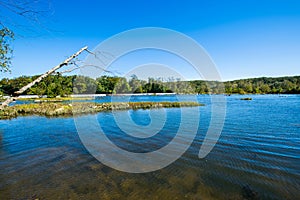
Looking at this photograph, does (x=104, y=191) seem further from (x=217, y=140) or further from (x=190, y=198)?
(x=217, y=140)

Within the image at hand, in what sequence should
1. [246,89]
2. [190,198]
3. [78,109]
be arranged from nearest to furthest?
1. [190,198]
2. [78,109]
3. [246,89]

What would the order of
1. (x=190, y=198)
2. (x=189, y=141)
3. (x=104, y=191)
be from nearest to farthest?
(x=190, y=198)
(x=104, y=191)
(x=189, y=141)

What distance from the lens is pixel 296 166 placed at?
9.51 metres

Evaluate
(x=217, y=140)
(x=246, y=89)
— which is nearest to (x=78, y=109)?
(x=217, y=140)

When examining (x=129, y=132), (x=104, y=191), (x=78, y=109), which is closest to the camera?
(x=104, y=191)

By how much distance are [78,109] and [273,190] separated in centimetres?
3530

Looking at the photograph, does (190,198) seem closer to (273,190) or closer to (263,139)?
(273,190)

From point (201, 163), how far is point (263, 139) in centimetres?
794

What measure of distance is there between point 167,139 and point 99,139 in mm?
5808

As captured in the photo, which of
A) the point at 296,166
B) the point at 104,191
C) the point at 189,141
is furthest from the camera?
Result: the point at 189,141

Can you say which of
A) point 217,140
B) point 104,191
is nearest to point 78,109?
point 217,140

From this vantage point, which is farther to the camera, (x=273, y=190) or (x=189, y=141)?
(x=189, y=141)

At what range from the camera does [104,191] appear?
23.7 ft

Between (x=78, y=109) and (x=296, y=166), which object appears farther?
(x=78, y=109)
